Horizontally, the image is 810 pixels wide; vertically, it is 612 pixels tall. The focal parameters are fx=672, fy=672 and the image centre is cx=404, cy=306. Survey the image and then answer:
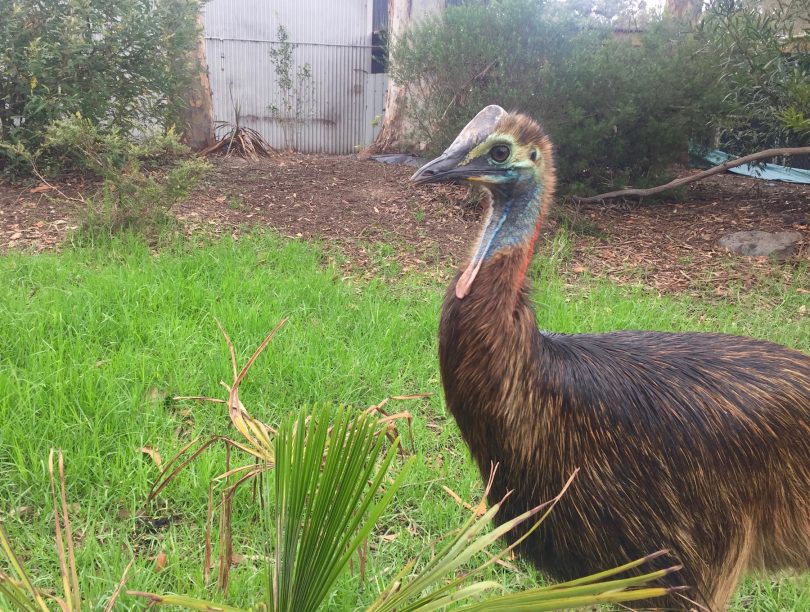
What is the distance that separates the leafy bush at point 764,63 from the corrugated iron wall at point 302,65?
6.30m

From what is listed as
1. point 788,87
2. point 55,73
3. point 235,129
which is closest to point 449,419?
point 788,87

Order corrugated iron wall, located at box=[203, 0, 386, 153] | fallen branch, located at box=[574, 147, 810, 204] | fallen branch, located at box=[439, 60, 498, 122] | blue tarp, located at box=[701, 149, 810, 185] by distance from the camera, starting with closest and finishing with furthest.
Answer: fallen branch, located at box=[574, 147, 810, 204] → fallen branch, located at box=[439, 60, 498, 122] → blue tarp, located at box=[701, 149, 810, 185] → corrugated iron wall, located at box=[203, 0, 386, 153]

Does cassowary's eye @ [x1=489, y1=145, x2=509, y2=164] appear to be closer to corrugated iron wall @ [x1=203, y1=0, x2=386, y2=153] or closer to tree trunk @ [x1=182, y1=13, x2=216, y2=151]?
tree trunk @ [x1=182, y1=13, x2=216, y2=151]

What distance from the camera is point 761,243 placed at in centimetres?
600

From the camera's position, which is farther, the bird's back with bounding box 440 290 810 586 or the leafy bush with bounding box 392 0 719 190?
the leafy bush with bounding box 392 0 719 190

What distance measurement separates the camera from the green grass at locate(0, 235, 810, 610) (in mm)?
2328

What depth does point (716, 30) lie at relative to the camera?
243 inches

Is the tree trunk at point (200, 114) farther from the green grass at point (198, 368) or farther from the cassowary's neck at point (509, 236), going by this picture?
the cassowary's neck at point (509, 236)

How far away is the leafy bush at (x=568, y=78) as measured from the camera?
6.17 m

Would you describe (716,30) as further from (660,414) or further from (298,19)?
(298,19)

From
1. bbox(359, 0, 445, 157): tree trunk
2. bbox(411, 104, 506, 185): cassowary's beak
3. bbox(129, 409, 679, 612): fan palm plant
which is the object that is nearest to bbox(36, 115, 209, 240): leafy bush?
bbox(359, 0, 445, 157): tree trunk

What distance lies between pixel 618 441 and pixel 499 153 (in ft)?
2.64

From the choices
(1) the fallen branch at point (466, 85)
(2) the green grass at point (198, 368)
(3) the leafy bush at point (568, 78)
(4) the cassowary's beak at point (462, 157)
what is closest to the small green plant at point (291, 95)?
(3) the leafy bush at point (568, 78)

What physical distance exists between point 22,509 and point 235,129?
275 inches
